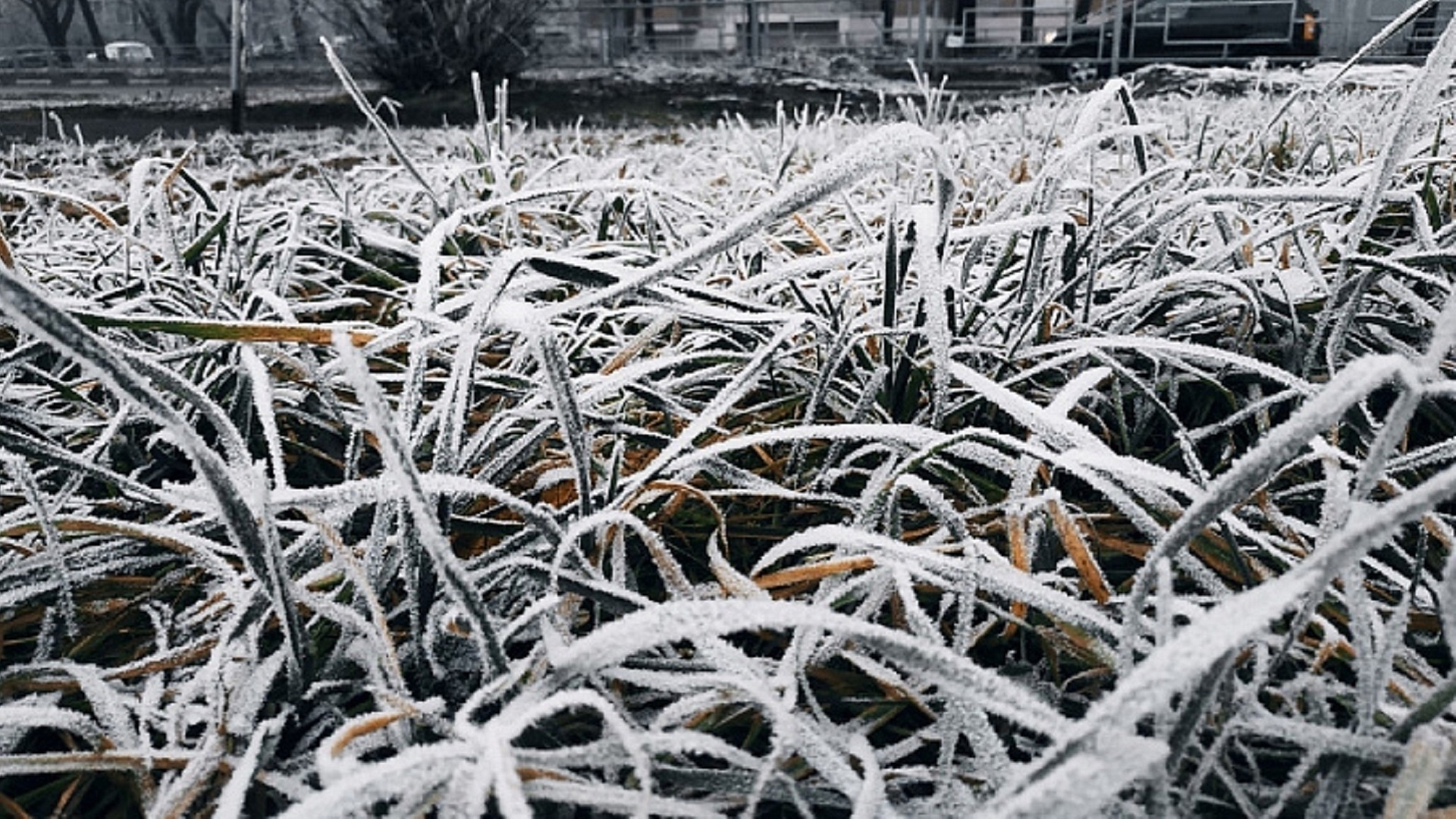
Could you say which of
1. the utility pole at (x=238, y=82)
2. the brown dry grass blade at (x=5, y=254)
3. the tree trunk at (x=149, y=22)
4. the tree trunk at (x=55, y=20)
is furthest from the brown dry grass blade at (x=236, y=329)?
the tree trunk at (x=149, y=22)

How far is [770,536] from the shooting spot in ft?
2.41

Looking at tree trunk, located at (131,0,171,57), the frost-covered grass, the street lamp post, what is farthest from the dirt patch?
the frost-covered grass

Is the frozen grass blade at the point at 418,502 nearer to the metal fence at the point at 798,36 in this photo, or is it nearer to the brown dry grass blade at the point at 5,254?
the brown dry grass blade at the point at 5,254

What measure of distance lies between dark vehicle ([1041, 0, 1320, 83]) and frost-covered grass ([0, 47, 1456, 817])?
10.5m

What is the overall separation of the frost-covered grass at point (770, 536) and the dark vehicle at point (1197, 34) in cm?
1052

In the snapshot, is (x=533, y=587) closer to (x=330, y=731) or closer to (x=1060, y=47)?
(x=330, y=731)

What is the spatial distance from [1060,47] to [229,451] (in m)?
12.3

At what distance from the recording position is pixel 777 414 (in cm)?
87

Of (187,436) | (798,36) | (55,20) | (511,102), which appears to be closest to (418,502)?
(187,436)

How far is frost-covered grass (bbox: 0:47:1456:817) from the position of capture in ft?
1.35

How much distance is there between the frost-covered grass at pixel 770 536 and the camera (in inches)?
16.2

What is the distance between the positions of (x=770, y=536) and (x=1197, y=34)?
12136mm

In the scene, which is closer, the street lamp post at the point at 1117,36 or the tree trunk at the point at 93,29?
the street lamp post at the point at 1117,36

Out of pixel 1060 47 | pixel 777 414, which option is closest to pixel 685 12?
pixel 1060 47
